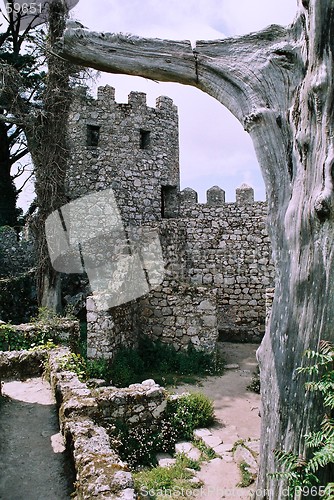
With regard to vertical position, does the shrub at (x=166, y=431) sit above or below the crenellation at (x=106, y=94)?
below

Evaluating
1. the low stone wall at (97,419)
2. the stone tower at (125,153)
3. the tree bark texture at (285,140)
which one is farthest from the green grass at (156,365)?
the tree bark texture at (285,140)

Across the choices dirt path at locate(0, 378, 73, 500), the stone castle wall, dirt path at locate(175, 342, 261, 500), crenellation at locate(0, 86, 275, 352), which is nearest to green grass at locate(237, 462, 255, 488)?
dirt path at locate(175, 342, 261, 500)

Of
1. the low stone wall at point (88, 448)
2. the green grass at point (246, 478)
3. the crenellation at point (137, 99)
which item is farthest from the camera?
the crenellation at point (137, 99)

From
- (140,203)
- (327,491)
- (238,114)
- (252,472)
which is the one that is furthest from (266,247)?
(327,491)

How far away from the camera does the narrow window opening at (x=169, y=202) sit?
13.1 metres

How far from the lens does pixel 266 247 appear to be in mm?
11586

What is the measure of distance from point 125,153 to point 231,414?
859 cm

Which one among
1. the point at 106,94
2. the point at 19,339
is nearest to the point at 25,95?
the point at 106,94

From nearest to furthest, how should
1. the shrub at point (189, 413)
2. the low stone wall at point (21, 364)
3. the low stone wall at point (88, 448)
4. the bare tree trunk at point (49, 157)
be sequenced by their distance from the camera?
the low stone wall at point (88, 448) < the shrub at point (189, 413) < the low stone wall at point (21, 364) < the bare tree trunk at point (49, 157)

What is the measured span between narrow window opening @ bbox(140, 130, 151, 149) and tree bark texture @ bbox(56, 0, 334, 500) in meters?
10.2

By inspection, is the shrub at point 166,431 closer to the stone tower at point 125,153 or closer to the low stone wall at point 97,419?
the low stone wall at point 97,419

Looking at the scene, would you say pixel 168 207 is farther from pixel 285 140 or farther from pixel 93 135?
pixel 285 140

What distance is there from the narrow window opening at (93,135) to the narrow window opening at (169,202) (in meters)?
2.59

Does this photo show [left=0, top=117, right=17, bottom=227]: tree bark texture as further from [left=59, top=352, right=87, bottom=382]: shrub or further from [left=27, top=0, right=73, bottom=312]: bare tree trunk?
[left=59, top=352, right=87, bottom=382]: shrub
